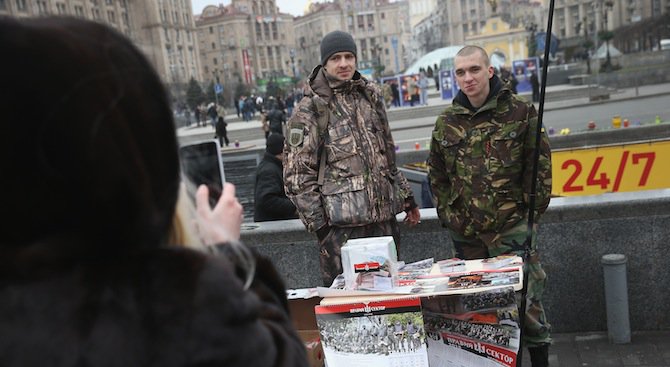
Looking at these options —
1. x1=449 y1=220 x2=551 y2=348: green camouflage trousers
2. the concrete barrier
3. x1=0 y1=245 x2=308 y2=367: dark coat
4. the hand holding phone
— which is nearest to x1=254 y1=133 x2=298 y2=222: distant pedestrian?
the concrete barrier

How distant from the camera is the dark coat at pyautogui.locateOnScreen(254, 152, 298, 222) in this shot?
5.62m

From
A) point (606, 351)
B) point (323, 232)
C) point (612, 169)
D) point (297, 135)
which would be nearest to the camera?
point (297, 135)

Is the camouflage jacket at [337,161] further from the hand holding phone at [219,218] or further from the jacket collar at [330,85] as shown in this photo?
the hand holding phone at [219,218]

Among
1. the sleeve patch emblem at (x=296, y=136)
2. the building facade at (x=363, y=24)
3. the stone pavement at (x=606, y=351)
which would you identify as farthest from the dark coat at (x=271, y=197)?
the building facade at (x=363, y=24)

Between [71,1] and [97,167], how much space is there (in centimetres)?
7160

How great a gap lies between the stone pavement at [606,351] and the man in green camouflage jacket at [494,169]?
1.75 feet

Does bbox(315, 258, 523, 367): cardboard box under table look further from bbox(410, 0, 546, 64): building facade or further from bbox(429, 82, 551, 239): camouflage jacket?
bbox(410, 0, 546, 64): building facade

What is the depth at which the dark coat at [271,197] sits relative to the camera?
5.62 m

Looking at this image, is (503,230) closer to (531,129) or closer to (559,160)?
(531,129)

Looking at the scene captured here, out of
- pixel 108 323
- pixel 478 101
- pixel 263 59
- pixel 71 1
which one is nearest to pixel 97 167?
pixel 108 323

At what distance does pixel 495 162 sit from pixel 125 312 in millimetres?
2887

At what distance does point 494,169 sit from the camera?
3.68 m

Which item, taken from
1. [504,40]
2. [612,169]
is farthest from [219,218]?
[504,40]

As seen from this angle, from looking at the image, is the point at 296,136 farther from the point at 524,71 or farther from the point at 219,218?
the point at 524,71
